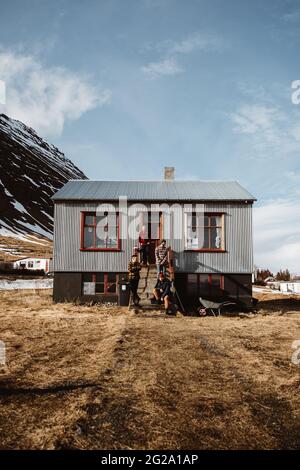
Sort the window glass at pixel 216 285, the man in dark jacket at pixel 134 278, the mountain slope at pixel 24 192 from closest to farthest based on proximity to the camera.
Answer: the man in dark jacket at pixel 134 278 < the window glass at pixel 216 285 < the mountain slope at pixel 24 192

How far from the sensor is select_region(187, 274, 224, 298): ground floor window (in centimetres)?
1948

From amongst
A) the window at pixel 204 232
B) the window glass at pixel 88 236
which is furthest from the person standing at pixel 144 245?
the window glass at pixel 88 236

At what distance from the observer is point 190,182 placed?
23.3 meters

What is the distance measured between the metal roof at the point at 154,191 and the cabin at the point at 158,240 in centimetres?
6

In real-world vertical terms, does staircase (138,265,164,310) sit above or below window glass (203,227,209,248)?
below

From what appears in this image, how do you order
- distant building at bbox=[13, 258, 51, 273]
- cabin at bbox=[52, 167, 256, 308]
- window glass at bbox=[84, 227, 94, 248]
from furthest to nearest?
distant building at bbox=[13, 258, 51, 273] < window glass at bbox=[84, 227, 94, 248] < cabin at bbox=[52, 167, 256, 308]

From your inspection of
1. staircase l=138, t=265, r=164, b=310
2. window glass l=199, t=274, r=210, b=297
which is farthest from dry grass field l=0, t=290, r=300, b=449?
window glass l=199, t=274, r=210, b=297

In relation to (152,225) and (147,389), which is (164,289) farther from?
(147,389)

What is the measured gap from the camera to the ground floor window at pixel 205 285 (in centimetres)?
1948

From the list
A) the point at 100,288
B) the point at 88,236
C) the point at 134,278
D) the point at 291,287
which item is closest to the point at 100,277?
the point at 100,288

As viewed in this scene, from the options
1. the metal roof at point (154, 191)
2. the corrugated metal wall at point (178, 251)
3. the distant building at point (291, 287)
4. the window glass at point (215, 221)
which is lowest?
the distant building at point (291, 287)

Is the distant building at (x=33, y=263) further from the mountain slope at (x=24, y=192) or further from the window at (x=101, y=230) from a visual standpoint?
the mountain slope at (x=24, y=192)

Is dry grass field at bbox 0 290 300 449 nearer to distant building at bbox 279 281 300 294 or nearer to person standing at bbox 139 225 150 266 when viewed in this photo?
person standing at bbox 139 225 150 266
